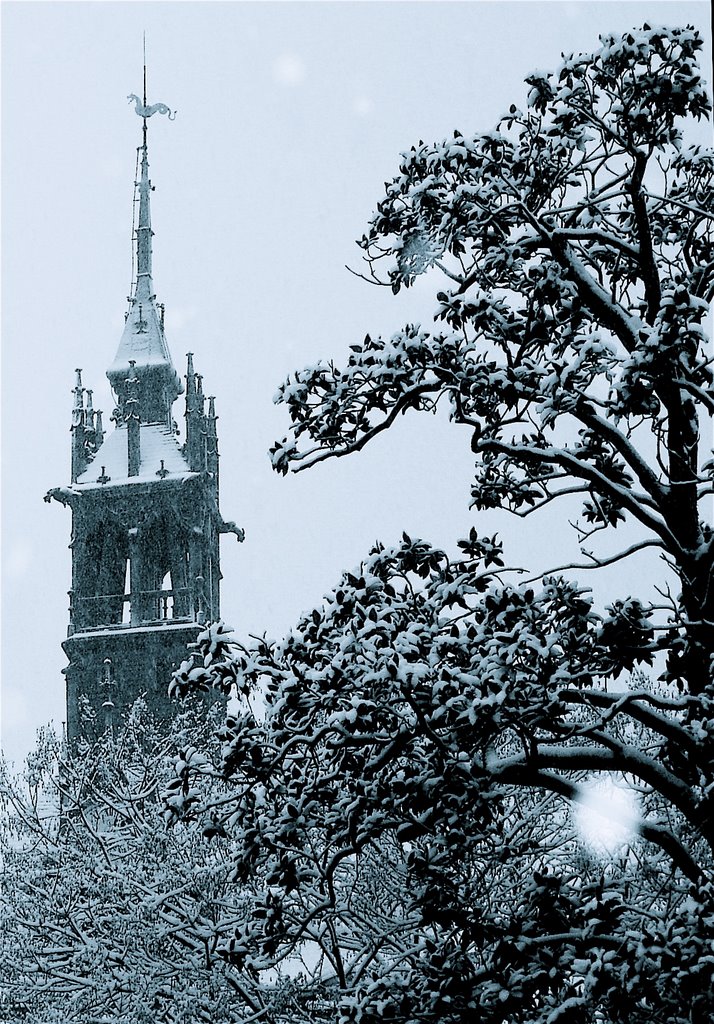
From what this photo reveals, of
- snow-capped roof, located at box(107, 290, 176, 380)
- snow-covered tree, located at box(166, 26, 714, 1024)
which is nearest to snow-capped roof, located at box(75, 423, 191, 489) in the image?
snow-capped roof, located at box(107, 290, 176, 380)

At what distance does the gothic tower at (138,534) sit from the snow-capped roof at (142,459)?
0.04 m

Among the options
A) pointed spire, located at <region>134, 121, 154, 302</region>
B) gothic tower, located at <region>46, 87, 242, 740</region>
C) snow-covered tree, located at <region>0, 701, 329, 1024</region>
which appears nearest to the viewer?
snow-covered tree, located at <region>0, 701, 329, 1024</region>

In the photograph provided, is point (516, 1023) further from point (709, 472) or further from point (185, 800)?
point (709, 472)

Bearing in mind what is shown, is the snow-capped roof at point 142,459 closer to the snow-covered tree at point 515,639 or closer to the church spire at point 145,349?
the church spire at point 145,349

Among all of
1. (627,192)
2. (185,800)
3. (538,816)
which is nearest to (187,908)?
(538,816)

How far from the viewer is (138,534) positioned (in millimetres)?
60812

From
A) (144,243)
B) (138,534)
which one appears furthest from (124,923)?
(144,243)

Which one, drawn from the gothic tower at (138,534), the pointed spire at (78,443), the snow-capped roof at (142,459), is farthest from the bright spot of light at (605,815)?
the pointed spire at (78,443)

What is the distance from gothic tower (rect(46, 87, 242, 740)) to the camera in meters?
58.8

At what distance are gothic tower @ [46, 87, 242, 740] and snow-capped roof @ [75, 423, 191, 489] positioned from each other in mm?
38

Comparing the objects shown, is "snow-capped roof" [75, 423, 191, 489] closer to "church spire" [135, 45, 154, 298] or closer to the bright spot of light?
"church spire" [135, 45, 154, 298]

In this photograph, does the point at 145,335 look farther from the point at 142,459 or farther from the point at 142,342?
the point at 142,459

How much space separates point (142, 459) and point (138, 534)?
3584mm

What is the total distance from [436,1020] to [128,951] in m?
11.2
